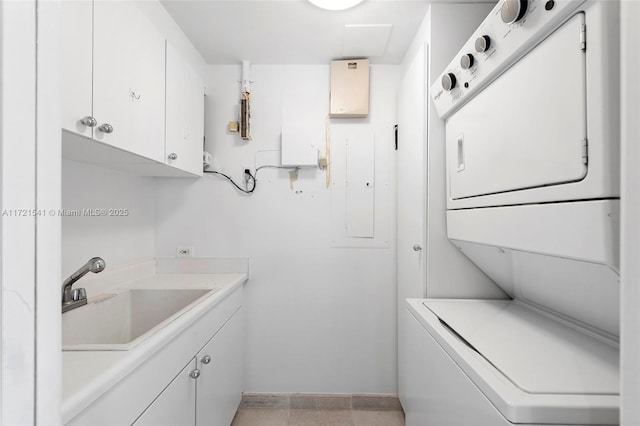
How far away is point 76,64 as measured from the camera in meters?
0.99

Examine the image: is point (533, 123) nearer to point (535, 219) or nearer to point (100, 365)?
point (535, 219)

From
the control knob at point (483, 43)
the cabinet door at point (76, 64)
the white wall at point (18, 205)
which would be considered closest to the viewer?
the white wall at point (18, 205)

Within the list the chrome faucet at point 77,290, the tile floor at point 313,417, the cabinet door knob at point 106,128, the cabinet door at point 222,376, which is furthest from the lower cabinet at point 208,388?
the cabinet door knob at point 106,128

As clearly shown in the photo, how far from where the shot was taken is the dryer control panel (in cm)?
79

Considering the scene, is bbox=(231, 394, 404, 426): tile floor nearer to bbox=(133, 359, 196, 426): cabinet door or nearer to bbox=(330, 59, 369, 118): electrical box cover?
bbox=(133, 359, 196, 426): cabinet door

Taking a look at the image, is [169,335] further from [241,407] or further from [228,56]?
[228,56]

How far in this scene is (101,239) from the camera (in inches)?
67.3

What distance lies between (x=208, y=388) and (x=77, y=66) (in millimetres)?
1484

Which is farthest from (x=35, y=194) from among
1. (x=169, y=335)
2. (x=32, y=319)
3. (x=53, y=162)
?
(x=169, y=335)

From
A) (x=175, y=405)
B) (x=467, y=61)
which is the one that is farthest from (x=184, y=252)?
(x=467, y=61)

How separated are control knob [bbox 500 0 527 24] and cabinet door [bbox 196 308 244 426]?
5.79 feet

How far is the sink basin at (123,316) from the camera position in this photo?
1.34 metres

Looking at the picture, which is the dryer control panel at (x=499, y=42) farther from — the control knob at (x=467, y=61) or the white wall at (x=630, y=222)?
the white wall at (x=630, y=222)

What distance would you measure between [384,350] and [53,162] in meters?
2.24
